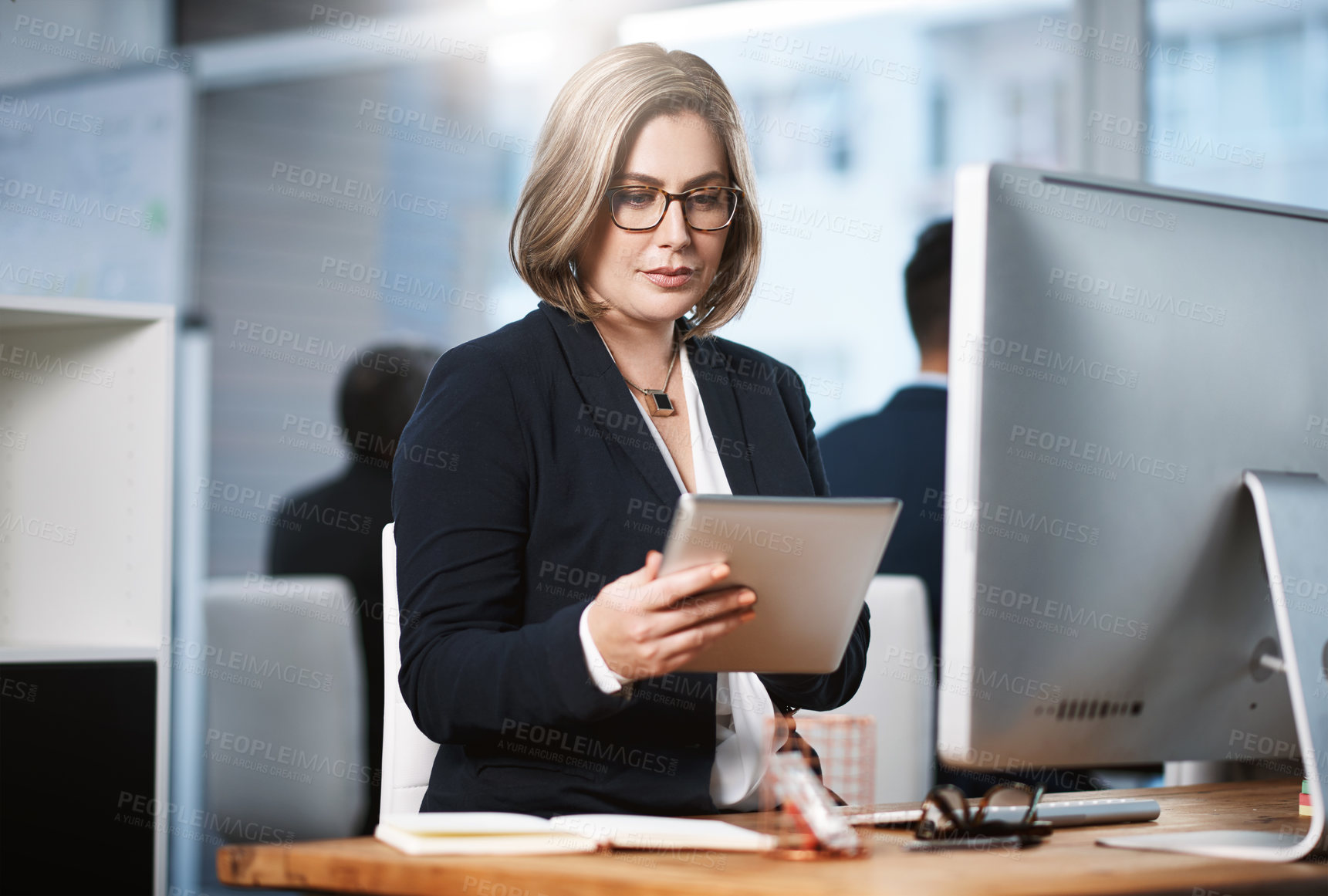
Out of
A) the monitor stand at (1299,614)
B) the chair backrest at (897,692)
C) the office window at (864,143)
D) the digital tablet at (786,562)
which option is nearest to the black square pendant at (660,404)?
the digital tablet at (786,562)

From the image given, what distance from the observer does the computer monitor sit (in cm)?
96

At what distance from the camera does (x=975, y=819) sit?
114cm

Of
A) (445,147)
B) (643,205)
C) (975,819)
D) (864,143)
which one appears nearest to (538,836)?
(975,819)

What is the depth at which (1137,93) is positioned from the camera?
350 centimetres

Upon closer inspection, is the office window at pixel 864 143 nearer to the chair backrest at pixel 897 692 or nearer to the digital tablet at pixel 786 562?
the chair backrest at pixel 897 692

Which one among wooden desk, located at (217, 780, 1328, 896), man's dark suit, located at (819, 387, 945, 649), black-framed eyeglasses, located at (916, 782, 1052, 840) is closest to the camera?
wooden desk, located at (217, 780, 1328, 896)

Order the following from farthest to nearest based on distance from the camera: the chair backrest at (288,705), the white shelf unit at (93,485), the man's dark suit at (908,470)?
the chair backrest at (288,705) → the man's dark suit at (908,470) → the white shelf unit at (93,485)

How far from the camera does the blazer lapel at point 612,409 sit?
145cm

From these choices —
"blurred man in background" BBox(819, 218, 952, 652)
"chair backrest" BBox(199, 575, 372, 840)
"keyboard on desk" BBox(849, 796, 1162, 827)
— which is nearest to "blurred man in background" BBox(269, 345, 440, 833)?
"chair backrest" BBox(199, 575, 372, 840)

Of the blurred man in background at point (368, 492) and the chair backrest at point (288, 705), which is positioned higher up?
the blurred man in background at point (368, 492)

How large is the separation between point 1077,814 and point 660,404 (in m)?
0.67

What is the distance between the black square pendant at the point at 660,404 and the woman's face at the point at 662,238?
0.31 feet

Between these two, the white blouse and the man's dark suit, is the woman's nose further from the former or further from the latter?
the man's dark suit

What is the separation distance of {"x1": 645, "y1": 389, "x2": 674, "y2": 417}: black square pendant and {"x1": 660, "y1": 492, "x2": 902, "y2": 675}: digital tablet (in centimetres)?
47
